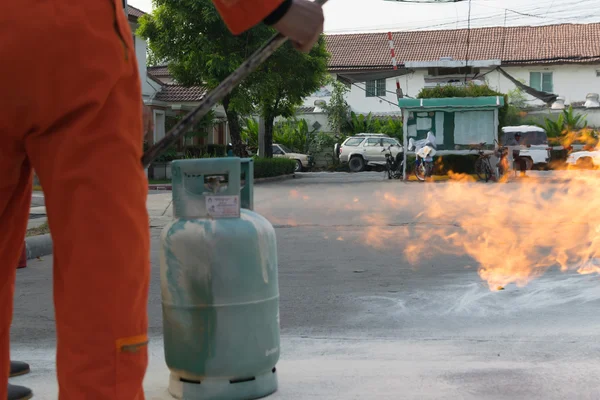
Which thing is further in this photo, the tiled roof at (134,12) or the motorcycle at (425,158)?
the tiled roof at (134,12)

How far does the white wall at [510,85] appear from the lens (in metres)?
49.1

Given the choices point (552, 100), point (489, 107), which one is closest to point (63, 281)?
point (489, 107)

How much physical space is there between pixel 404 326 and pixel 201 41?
24.0 meters

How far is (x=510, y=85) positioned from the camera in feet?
161

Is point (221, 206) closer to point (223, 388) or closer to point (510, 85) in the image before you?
point (223, 388)

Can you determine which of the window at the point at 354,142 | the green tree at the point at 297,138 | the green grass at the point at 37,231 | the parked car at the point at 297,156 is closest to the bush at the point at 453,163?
the window at the point at 354,142

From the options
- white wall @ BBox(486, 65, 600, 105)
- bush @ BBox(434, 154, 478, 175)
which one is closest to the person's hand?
bush @ BBox(434, 154, 478, 175)

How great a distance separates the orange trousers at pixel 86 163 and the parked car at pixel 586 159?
30.8 metres

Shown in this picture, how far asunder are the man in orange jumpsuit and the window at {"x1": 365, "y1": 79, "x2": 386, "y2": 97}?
4887cm

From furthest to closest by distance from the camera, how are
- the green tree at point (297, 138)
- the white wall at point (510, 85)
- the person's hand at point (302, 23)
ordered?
the white wall at point (510, 85), the green tree at point (297, 138), the person's hand at point (302, 23)

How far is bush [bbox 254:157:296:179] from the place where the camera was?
2863cm

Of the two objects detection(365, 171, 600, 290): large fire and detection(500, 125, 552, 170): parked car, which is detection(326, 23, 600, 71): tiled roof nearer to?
detection(500, 125, 552, 170): parked car

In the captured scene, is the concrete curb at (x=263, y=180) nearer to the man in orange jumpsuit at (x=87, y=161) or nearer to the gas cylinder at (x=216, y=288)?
the gas cylinder at (x=216, y=288)

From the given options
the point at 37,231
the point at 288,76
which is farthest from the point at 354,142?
the point at 37,231
